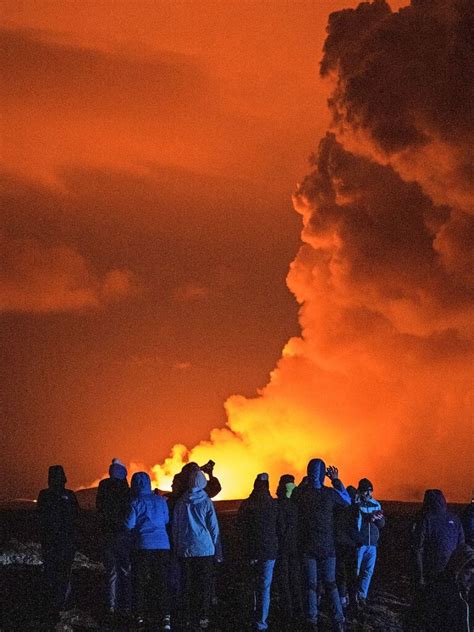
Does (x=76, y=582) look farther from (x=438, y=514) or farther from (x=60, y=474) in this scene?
(x=438, y=514)

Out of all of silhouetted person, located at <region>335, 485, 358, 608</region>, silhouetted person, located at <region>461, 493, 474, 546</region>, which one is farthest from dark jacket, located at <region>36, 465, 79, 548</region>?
silhouetted person, located at <region>461, 493, 474, 546</region>

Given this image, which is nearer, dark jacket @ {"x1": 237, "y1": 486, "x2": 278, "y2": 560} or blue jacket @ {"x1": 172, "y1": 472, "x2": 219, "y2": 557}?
blue jacket @ {"x1": 172, "y1": 472, "x2": 219, "y2": 557}

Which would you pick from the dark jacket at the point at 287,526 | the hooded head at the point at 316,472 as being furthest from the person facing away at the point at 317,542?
the dark jacket at the point at 287,526

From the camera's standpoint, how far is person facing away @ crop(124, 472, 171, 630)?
16094 mm

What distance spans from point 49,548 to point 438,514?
18.7 ft

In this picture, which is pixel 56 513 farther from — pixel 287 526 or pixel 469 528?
pixel 469 528

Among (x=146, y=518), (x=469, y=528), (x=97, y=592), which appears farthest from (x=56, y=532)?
(x=469, y=528)

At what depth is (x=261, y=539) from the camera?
16922 mm

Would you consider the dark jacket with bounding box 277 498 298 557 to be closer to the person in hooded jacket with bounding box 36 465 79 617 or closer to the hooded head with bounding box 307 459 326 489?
the hooded head with bounding box 307 459 326 489

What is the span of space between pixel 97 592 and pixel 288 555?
3.46 meters

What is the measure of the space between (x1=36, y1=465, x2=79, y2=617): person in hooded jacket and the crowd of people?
0.05 ft

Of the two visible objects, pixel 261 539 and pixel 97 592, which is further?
pixel 97 592

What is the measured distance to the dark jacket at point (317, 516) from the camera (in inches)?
658

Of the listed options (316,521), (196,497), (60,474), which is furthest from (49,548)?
(316,521)
